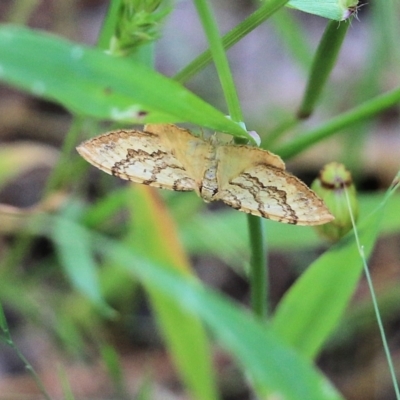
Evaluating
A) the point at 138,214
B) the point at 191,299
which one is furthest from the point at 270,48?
the point at 191,299

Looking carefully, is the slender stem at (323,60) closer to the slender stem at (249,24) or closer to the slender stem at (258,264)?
the slender stem at (249,24)

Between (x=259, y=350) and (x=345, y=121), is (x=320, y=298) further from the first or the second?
(x=259, y=350)

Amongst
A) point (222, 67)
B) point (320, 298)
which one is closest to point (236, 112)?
point (222, 67)

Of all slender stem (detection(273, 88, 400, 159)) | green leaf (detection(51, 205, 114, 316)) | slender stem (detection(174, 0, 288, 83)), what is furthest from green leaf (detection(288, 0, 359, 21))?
green leaf (detection(51, 205, 114, 316))

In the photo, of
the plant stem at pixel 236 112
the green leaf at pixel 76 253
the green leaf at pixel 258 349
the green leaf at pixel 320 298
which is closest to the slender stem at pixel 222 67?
the plant stem at pixel 236 112

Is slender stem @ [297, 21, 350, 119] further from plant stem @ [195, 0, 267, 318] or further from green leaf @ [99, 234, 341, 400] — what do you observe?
green leaf @ [99, 234, 341, 400]
